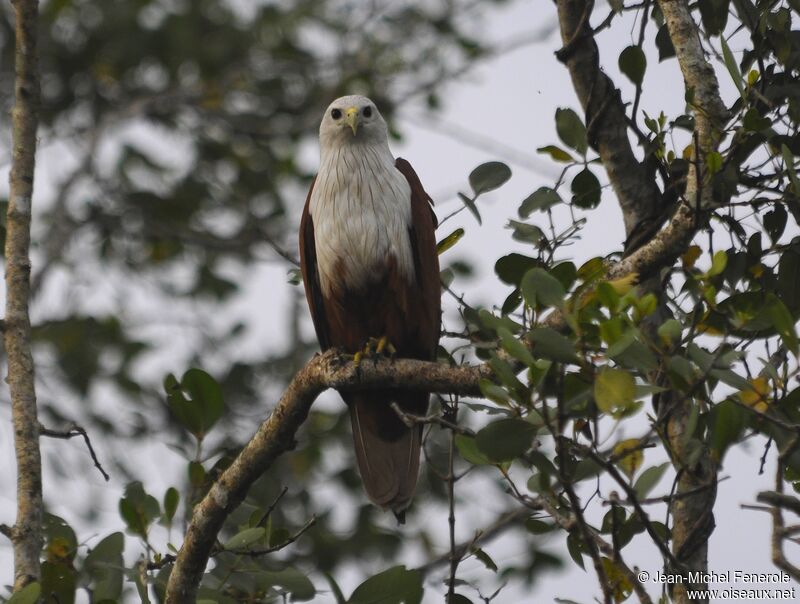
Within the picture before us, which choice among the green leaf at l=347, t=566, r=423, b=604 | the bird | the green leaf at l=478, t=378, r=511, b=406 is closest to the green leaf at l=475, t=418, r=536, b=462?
the green leaf at l=478, t=378, r=511, b=406

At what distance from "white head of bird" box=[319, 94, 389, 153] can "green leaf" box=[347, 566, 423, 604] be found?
2.19 meters

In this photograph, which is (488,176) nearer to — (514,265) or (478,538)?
(514,265)

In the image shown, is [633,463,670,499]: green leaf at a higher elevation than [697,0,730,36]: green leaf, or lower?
lower

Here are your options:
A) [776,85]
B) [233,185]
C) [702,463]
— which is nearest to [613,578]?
[702,463]

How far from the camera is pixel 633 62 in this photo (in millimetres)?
3434

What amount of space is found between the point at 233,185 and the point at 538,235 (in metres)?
5.52

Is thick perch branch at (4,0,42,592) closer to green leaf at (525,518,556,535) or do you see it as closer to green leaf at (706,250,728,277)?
green leaf at (525,518,556,535)

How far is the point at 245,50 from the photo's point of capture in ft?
28.4

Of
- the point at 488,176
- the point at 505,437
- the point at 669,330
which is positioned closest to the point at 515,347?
the point at 505,437

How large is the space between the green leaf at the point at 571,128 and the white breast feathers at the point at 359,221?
1037mm

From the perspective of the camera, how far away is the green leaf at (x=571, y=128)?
3344mm

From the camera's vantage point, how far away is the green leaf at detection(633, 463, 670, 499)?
2.65m

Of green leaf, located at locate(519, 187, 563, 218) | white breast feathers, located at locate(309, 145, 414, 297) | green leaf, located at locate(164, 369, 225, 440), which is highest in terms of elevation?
white breast feathers, located at locate(309, 145, 414, 297)

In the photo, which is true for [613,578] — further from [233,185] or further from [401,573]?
[233,185]
